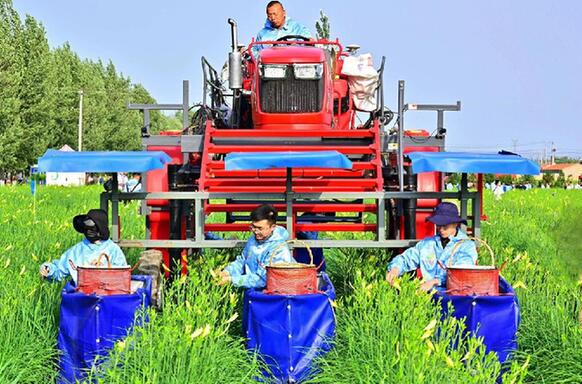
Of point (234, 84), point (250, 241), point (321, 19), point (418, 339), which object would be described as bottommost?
point (418, 339)

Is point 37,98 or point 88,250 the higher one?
point 37,98

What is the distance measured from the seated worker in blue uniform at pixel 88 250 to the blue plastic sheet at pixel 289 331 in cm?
125

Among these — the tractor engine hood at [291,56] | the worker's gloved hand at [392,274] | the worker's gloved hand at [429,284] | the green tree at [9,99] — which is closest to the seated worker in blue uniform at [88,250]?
the worker's gloved hand at [392,274]

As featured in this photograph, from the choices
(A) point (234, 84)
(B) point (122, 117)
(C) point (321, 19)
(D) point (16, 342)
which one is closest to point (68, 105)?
(B) point (122, 117)

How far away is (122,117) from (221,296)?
5976 centimetres

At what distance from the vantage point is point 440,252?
649 centimetres

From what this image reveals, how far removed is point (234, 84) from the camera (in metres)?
9.02

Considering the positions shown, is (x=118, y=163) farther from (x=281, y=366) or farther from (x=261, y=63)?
(x=261, y=63)

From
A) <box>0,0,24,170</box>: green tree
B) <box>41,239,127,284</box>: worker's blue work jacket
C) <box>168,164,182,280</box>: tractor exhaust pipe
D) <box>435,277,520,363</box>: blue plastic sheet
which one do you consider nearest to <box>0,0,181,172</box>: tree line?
<box>0,0,24,170</box>: green tree

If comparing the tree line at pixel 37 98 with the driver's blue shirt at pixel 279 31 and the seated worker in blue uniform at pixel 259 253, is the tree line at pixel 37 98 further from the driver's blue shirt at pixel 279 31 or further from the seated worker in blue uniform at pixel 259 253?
the seated worker in blue uniform at pixel 259 253

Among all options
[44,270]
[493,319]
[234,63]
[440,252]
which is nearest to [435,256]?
[440,252]

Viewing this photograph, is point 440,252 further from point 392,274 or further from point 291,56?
point 291,56

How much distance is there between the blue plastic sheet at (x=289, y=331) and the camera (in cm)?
557

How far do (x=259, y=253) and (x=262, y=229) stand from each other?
7.4 inches
